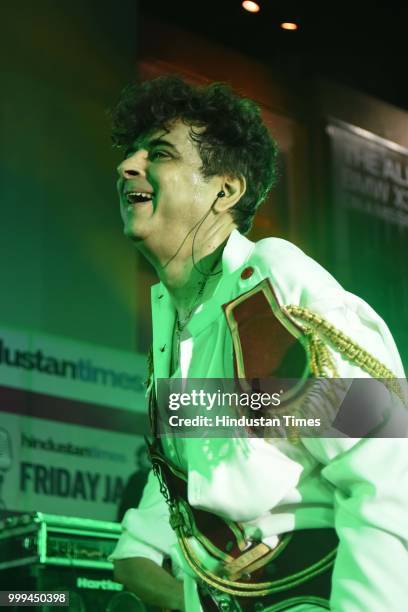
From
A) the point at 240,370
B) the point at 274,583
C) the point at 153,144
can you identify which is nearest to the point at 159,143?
the point at 153,144

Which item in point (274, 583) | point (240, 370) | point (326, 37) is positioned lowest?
point (274, 583)

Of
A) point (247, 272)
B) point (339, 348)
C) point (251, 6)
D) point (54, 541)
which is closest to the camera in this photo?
point (339, 348)

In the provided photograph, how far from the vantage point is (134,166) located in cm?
168

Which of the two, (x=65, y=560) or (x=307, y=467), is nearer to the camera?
(x=307, y=467)

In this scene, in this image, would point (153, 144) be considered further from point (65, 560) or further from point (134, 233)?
point (65, 560)

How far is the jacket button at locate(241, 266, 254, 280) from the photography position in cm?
148

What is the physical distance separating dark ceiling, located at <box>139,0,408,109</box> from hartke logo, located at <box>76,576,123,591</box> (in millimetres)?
1375

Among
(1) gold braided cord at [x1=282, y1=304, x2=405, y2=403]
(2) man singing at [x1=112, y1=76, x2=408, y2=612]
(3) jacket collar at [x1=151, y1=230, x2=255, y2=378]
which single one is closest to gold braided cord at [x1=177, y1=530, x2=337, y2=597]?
(2) man singing at [x1=112, y1=76, x2=408, y2=612]

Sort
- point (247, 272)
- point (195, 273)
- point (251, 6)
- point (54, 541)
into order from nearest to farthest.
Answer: point (247, 272)
point (195, 273)
point (54, 541)
point (251, 6)

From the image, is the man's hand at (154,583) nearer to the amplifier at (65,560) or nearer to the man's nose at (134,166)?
the amplifier at (65,560)

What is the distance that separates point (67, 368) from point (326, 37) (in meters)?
1.13

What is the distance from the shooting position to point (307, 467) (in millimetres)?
1418

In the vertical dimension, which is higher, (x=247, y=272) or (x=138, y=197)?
(x=138, y=197)

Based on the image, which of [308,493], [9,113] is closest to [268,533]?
[308,493]
